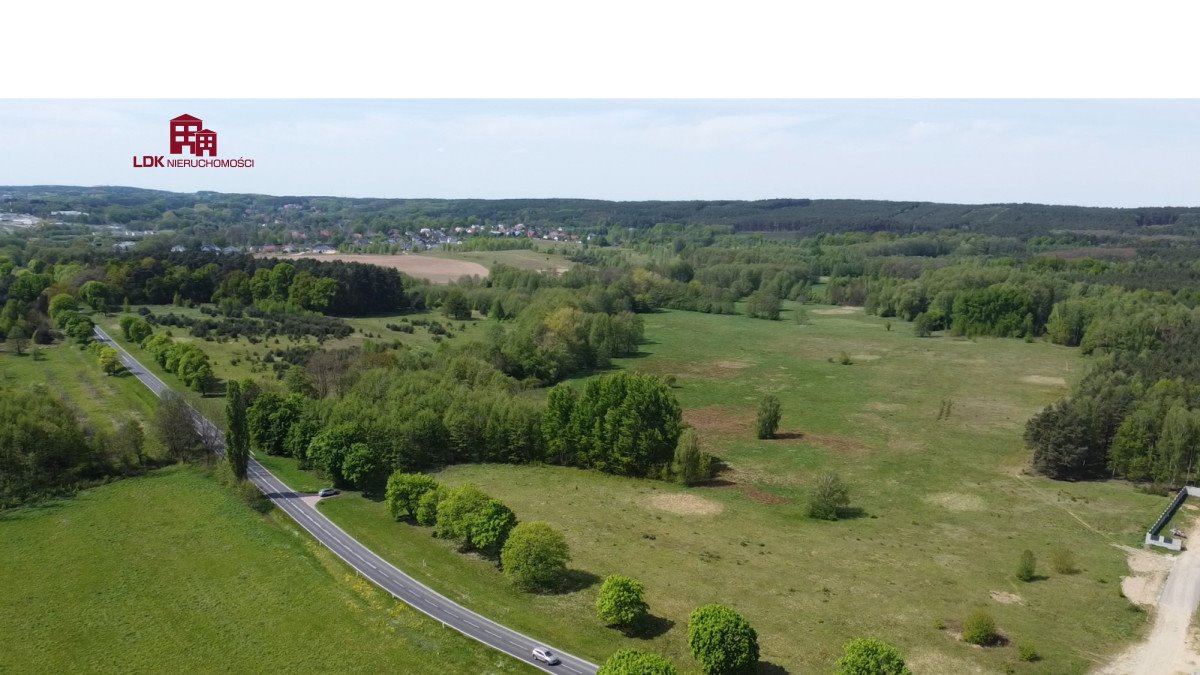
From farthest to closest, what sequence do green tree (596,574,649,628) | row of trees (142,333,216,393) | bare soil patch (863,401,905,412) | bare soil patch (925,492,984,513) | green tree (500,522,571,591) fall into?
bare soil patch (863,401,905,412), row of trees (142,333,216,393), bare soil patch (925,492,984,513), green tree (500,522,571,591), green tree (596,574,649,628)

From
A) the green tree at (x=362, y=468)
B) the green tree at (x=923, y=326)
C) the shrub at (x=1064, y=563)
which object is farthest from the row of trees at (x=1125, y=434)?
the green tree at (x=923, y=326)

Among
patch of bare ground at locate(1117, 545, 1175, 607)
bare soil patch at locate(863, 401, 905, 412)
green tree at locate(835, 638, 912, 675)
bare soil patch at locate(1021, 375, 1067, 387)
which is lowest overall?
patch of bare ground at locate(1117, 545, 1175, 607)

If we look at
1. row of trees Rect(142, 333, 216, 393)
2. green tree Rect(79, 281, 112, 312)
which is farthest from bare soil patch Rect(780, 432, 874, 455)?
green tree Rect(79, 281, 112, 312)

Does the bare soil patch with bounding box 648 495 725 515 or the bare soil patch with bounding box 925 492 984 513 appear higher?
the bare soil patch with bounding box 925 492 984 513

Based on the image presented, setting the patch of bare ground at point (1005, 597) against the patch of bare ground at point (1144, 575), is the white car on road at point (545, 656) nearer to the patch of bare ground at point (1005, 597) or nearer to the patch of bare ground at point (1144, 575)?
the patch of bare ground at point (1005, 597)

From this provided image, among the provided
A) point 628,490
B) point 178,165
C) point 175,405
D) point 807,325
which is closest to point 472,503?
point 628,490

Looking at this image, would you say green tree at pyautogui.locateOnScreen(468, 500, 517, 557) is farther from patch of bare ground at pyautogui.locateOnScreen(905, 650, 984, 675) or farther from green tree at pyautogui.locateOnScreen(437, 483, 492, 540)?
patch of bare ground at pyautogui.locateOnScreen(905, 650, 984, 675)

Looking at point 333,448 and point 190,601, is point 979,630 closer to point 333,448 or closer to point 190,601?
point 190,601
